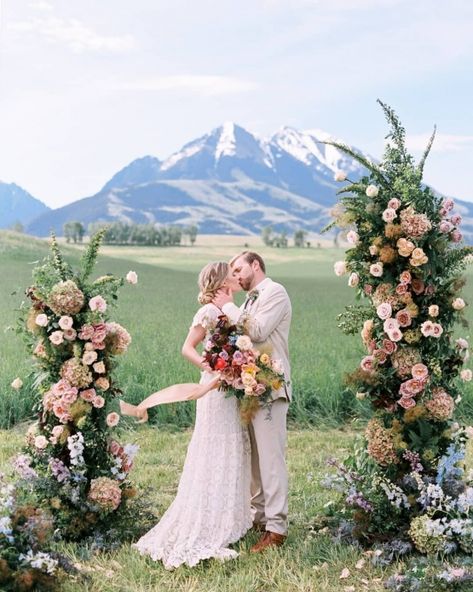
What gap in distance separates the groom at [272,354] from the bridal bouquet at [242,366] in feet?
0.31

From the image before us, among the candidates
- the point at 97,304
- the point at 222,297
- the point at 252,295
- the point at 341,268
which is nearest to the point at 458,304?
the point at 341,268

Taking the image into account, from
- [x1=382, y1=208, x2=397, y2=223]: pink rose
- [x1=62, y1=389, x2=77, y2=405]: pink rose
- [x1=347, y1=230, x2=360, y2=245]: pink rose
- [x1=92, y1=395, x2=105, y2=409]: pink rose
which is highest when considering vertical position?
[x1=382, y1=208, x2=397, y2=223]: pink rose

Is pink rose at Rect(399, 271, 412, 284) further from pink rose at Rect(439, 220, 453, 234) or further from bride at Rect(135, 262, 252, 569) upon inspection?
bride at Rect(135, 262, 252, 569)

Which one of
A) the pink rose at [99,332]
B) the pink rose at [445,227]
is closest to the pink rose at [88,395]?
the pink rose at [99,332]

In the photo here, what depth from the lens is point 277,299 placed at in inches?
245

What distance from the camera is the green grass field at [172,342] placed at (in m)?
11.8

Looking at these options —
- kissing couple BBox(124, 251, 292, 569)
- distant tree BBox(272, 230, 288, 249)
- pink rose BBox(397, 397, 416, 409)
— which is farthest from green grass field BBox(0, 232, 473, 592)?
distant tree BBox(272, 230, 288, 249)

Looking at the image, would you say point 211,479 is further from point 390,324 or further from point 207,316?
point 390,324

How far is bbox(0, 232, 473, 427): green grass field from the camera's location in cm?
1180

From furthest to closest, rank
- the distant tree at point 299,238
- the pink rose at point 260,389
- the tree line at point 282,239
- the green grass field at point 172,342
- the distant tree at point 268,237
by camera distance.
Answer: the distant tree at point 268,237
the tree line at point 282,239
the distant tree at point 299,238
the green grass field at point 172,342
the pink rose at point 260,389

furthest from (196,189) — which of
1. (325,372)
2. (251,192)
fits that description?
(325,372)

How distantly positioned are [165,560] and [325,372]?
6.86 m

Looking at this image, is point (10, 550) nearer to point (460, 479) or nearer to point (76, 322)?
point (76, 322)

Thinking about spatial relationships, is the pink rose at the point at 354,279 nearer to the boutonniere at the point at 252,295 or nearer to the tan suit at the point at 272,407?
the tan suit at the point at 272,407
